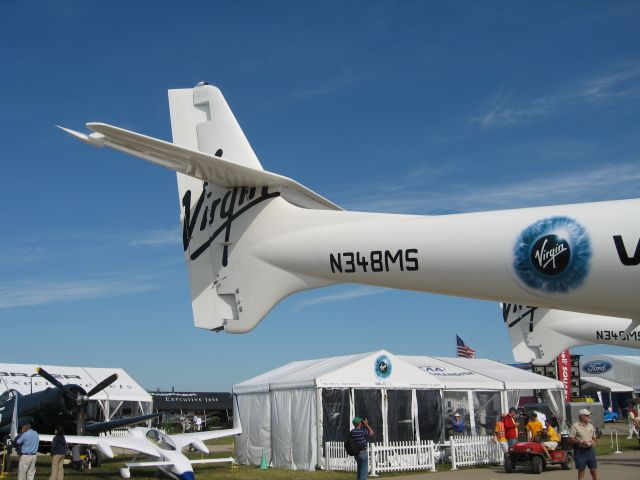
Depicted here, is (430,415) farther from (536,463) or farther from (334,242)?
(334,242)

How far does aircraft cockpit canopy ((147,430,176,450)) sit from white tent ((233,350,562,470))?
10.3 feet

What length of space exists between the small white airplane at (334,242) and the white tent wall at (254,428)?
10.8m

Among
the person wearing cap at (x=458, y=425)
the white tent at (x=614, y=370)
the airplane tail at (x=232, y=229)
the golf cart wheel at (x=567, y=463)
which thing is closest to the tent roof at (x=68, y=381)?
the person wearing cap at (x=458, y=425)

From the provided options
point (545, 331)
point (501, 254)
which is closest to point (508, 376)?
point (545, 331)

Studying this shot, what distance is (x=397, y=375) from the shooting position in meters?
18.8

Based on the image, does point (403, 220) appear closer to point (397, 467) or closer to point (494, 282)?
point (494, 282)

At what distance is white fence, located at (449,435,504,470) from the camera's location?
18.1 m

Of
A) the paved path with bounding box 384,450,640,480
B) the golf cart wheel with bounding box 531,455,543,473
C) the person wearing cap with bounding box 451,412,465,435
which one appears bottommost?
the paved path with bounding box 384,450,640,480

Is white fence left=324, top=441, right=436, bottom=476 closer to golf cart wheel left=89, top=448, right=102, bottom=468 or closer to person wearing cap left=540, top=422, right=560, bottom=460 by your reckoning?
person wearing cap left=540, top=422, right=560, bottom=460

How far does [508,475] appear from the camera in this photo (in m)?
16.0

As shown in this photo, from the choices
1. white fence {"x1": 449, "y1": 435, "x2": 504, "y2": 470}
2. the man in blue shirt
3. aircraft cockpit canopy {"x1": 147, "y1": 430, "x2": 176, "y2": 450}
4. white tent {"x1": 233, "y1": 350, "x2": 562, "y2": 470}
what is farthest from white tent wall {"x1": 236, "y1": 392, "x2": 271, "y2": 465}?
the man in blue shirt

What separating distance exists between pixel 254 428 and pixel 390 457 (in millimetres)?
4567

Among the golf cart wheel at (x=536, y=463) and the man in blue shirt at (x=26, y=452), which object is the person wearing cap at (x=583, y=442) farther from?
the man in blue shirt at (x=26, y=452)

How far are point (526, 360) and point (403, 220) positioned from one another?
16089 millimetres
